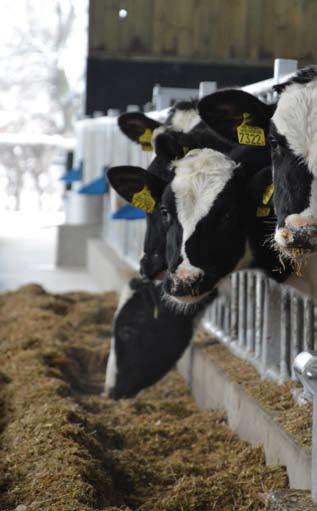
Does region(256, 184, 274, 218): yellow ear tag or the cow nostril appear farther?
region(256, 184, 274, 218): yellow ear tag

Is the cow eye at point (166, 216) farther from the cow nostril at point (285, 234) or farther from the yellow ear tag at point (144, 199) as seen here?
the cow nostril at point (285, 234)

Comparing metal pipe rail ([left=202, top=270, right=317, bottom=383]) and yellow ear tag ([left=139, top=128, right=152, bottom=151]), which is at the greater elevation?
yellow ear tag ([left=139, top=128, right=152, bottom=151])

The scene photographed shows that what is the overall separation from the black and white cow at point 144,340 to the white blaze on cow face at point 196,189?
1436 mm

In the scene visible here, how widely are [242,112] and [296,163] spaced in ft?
2.35

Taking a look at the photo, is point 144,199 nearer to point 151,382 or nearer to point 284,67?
point 284,67

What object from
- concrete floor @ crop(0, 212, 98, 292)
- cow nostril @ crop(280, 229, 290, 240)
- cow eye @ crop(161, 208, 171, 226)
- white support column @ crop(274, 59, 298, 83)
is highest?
white support column @ crop(274, 59, 298, 83)

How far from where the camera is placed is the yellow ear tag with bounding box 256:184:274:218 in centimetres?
459

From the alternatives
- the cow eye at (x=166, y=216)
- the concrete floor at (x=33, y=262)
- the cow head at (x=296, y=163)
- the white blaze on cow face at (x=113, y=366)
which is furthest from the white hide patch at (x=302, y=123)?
the concrete floor at (x=33, y=262)

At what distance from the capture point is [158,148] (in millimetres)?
5535

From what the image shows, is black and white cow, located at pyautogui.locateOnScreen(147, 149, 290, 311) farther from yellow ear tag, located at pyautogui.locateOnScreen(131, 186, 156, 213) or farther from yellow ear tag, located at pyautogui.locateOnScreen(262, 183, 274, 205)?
yellow ear tag, located at pyautogui.locateOnScreen(131, 186, 156, 213)

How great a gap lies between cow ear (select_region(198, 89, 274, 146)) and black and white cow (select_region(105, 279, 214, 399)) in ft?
6.33

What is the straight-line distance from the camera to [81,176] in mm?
15141

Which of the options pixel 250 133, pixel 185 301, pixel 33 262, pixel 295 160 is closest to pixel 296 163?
pixel 295 160

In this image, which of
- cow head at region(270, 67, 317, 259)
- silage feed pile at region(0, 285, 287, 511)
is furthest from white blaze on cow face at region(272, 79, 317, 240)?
silage feed pile at region(0, 285, 287, 511)
